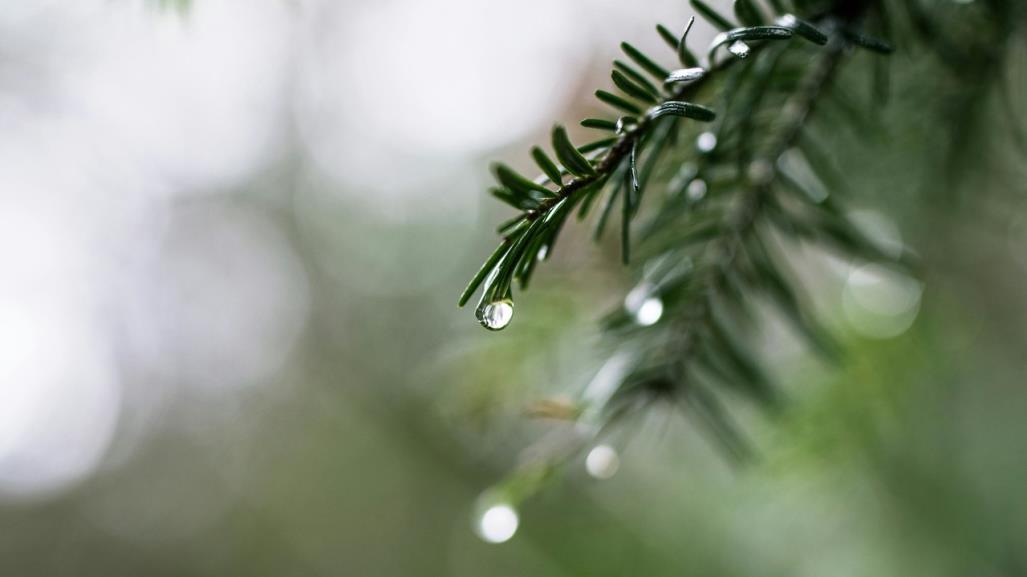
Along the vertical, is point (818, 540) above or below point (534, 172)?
below

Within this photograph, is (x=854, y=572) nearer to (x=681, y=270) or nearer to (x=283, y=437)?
(x=681, y=270)

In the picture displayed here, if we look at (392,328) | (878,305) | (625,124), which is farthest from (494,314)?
(392,328)

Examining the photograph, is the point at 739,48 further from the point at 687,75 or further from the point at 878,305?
the point at 878,305

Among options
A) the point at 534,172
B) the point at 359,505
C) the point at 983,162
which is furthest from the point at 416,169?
the point at 983,162

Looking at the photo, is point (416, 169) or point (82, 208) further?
point (82, 208)

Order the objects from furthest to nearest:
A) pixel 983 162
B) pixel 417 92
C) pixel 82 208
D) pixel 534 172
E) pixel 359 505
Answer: pixel 82 208, pixel 359 505, pixel 417 92, pixel 534 172, pixel 983 162

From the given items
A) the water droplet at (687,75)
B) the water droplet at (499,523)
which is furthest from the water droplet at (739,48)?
the water droplet at (499,523)

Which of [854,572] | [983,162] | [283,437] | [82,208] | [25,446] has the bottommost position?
[854,572]

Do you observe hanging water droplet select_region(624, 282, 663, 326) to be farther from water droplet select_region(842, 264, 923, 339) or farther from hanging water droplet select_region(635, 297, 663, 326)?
water droplet select_region(842, 264, 923, 339)
